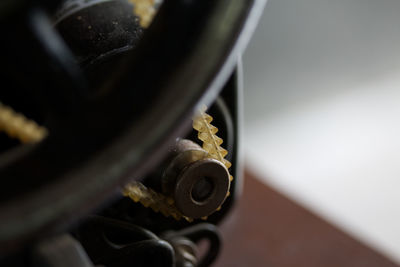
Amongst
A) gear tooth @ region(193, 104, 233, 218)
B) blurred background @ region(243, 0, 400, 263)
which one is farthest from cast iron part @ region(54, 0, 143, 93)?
blurred background @ region(243, 0, 400, 263)

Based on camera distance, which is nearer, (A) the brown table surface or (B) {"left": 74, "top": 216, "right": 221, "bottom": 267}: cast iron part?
(B) {"left": 74, "top": 216, "right": 221, "bottom": 267}: cast iron part

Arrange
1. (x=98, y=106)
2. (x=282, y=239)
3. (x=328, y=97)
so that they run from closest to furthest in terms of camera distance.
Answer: (x=98, y=106)
(x=282, y=239)
(x=328, y=97)

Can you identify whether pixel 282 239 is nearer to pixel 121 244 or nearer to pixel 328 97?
pixel 121 244

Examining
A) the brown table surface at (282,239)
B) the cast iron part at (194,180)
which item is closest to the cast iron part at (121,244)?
the cast iron part at (194,180)

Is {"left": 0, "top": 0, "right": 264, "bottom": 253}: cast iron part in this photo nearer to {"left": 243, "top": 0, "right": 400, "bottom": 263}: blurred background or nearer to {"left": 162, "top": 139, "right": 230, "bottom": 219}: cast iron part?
{"left": 162, "top": 139, "right": 230, "bottom": 219}: cast iron part

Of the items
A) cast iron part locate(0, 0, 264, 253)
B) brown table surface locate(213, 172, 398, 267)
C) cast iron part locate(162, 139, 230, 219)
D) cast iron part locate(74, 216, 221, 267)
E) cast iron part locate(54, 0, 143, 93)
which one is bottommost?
brown table surface locate(213, 172, 398, 267)

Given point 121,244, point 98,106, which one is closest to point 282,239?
point 121,244

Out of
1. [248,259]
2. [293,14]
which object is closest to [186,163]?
[248,259]
